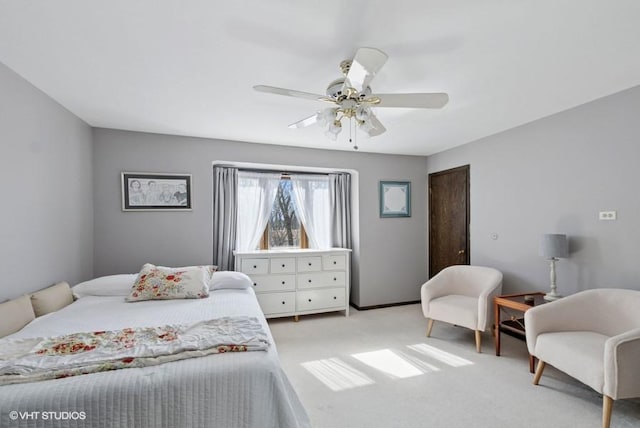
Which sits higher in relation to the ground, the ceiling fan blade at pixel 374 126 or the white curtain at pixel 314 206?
the ceiling fan blade at pixel 374 126

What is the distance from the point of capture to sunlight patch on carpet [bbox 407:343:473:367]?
2.74m

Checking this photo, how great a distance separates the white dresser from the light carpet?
456mm

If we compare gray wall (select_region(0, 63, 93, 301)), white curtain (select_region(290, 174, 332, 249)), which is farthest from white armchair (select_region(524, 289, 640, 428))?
gray wall (select_region(0, 63, 93, 301))

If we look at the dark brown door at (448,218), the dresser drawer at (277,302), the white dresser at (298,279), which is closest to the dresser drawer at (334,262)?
the white dresser at (298,279)

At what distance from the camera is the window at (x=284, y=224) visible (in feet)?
14.4

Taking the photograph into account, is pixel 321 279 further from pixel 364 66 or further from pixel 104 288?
pixel 364 66

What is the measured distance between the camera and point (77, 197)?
293 cm

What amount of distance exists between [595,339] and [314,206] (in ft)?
11.1

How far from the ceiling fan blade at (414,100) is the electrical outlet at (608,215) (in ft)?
6.36

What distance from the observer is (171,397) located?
133cm

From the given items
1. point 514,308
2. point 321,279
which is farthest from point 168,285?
point 514,308

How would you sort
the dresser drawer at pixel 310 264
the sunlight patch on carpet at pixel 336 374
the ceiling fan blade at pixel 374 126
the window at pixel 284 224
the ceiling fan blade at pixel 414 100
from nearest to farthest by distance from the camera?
the ceiling fan blade at pixel 414 100, the ceiling fan blade at pixel 374 126, the sunlight patch on carpet at pixel 336 374, the dresser drawer at pixel 310 264, the window at pixel 284 224

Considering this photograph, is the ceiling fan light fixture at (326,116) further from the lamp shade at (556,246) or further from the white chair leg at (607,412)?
the white chair leg at (607,412)

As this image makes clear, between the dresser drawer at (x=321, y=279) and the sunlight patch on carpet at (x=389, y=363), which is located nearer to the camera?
the sunlight patch on carpet at (x=389, y=363)
